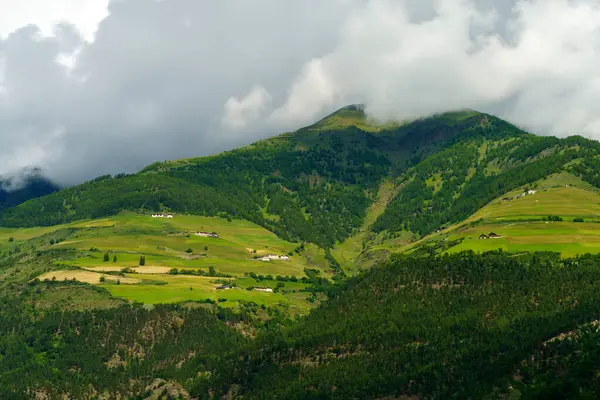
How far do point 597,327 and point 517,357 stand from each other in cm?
2305

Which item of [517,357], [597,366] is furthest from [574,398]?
[517,357]

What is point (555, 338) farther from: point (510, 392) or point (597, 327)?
point (510, 392)

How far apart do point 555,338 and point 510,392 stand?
24.6m

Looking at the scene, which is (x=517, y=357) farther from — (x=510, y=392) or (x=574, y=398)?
(x=574, y=398)

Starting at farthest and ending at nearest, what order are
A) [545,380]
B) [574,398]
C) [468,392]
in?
1. [468,392]
2. [545,380]
3. [574,398]

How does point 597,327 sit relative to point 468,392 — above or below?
above

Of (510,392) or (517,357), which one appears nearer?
(510,392)

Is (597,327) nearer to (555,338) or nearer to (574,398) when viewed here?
(555,338)

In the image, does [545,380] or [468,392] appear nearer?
[545,380]

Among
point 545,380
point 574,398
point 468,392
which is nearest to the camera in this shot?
point 574,398

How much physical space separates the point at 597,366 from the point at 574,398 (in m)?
13.0

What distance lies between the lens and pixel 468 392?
19238 centimetres

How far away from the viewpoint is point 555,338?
7781 inches

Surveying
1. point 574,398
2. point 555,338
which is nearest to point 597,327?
point 555,338
